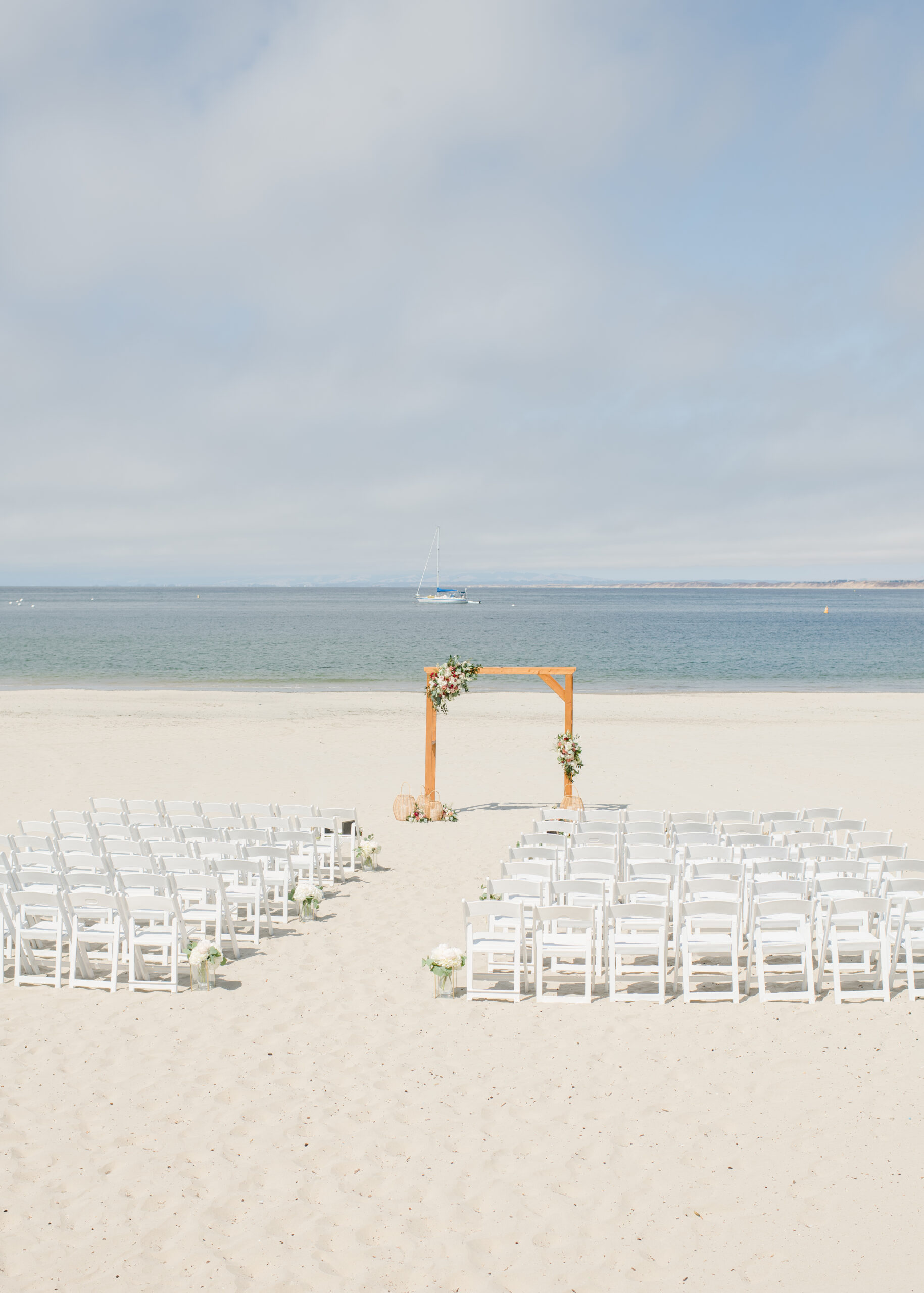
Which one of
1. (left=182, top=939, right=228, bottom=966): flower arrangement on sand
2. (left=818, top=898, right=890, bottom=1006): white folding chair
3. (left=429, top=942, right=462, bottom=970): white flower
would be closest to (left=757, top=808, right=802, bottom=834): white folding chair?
(left=818, top=898, right=890, bottom=1006): white folding chair

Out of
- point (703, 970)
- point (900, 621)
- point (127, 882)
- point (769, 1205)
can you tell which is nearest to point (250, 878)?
point (127, 882)

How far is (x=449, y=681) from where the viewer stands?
618 inches

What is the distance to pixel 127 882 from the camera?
856 cm

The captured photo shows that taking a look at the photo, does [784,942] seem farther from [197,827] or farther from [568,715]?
[568,715]

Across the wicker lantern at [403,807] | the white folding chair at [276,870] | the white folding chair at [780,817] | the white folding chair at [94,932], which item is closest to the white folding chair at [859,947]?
the white folding chair at [780,817]

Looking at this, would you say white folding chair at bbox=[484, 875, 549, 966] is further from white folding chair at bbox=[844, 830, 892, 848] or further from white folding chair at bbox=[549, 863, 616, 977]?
white folding chair at bbox=[844, 830, 892, 848]

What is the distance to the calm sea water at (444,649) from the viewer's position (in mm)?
43281

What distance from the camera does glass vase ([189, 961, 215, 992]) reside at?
Result: 7.88 metres

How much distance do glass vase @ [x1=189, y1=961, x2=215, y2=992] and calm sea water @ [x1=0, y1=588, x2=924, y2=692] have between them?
31.1m

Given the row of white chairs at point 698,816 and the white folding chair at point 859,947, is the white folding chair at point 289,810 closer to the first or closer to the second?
the row of white chairs at point 698,816

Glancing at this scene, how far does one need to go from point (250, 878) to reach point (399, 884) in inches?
82.1

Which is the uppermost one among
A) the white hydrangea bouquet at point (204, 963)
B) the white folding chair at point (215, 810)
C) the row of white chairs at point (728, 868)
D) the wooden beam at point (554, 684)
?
the wooden beam at point (554, 684)

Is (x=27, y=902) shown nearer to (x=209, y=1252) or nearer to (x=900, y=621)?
(x=209, y=1252)

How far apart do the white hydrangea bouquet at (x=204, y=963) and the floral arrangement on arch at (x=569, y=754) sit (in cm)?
817
